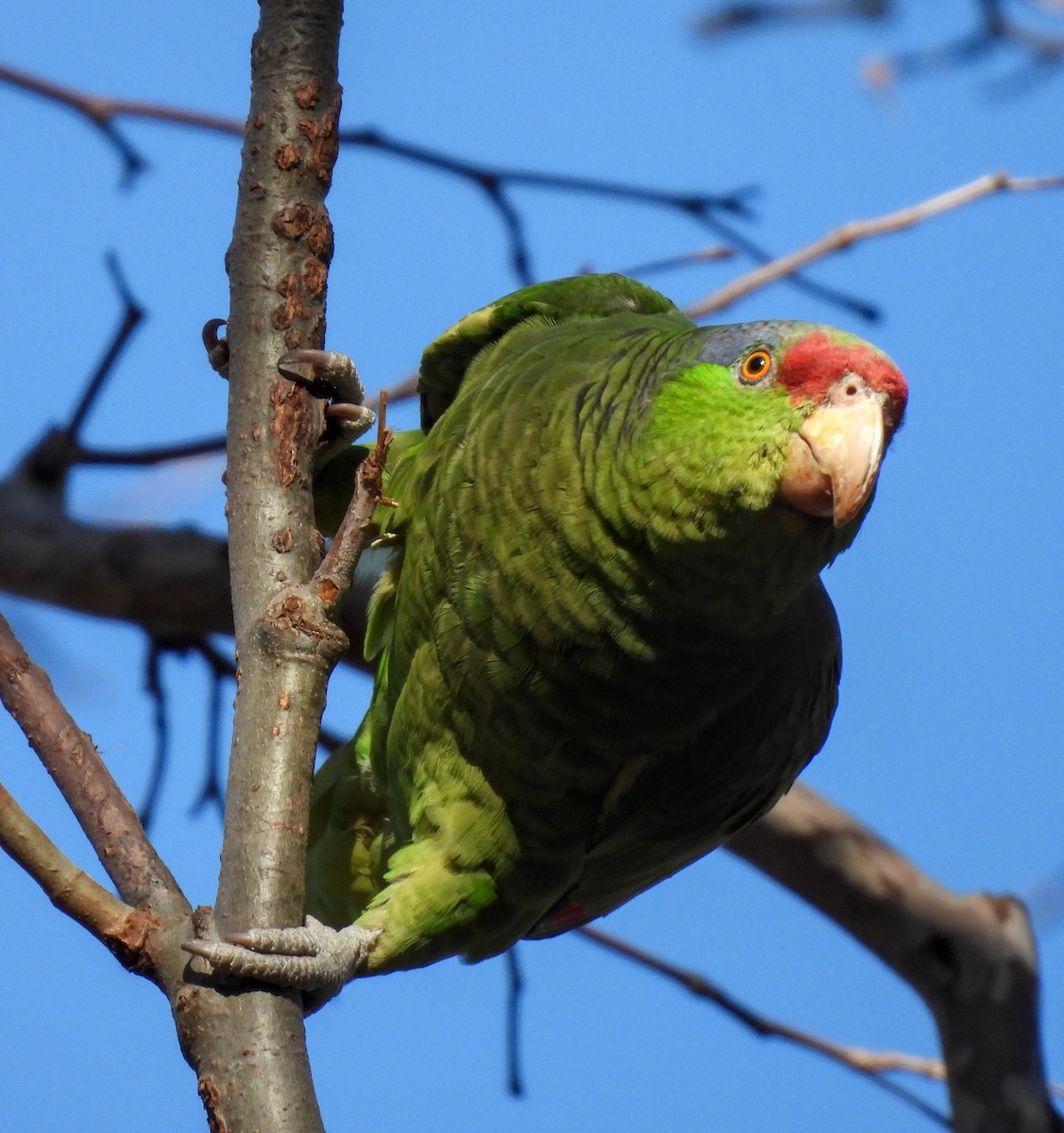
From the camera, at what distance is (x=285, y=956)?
1701 millimetres

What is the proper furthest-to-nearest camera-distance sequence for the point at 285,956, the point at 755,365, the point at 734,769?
the point at 734,769 → the point at 755,365 → the point at 285,956

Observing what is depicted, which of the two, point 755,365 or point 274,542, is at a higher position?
point 755,365

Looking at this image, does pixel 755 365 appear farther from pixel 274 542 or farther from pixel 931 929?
pixel 931 929

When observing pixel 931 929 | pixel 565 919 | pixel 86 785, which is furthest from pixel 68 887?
pixel 931 929

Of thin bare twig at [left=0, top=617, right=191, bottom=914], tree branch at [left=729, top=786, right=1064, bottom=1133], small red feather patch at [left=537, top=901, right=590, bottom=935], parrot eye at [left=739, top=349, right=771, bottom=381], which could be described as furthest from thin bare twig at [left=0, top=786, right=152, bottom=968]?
tree branch at [left=729, top=786, right=1064, bottom=1133]

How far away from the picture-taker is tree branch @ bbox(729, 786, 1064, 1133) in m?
3.35

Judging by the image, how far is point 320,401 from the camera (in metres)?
2.04

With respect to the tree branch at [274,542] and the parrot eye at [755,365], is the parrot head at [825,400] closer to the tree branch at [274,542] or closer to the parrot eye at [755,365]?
the parrot eye at [755,365]

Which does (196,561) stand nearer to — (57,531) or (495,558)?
(57,531)

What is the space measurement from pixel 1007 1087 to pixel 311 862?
1.81 metres

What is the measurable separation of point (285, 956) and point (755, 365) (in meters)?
0.98

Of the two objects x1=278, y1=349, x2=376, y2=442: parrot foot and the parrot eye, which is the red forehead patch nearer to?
the parrot eye

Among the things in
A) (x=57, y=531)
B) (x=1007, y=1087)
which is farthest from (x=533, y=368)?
(x=1007, y=1087)

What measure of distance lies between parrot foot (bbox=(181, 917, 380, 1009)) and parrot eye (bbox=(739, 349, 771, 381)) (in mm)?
930
